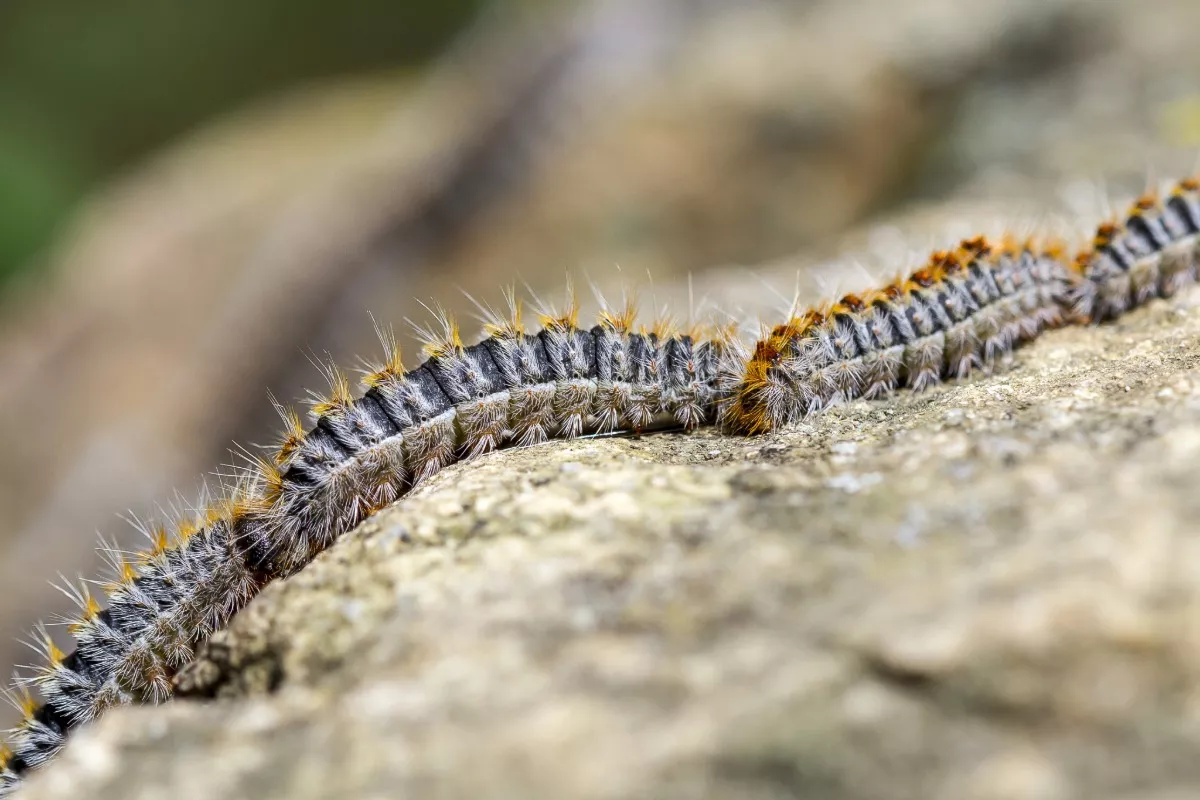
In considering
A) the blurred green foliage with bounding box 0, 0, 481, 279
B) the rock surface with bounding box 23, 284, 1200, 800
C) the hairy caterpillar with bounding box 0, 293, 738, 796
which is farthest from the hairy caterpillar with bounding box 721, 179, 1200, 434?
the blurred green foliage with bounding box 0, 0, 481, 279

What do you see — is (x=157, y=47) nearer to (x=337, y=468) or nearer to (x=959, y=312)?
(x=337, y=468)

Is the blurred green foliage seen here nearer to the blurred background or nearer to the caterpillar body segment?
the blurred background

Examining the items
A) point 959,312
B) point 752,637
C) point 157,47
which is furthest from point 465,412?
point 157,47

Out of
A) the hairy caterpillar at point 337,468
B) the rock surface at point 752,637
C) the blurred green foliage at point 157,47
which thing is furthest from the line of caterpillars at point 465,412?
the blurred green foliage at point 157,47

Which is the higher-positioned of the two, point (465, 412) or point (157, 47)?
point (157, 47)

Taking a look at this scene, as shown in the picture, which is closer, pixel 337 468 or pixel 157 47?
pixel 337 468

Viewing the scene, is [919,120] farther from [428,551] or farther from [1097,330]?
[428,551]
